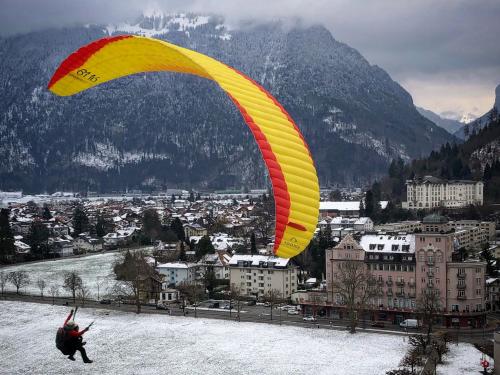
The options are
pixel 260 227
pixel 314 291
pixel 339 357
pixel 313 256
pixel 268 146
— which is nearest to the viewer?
pixel 268 146

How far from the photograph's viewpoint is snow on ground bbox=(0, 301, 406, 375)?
93.7ft

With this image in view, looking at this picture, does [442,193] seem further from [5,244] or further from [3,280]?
[3,280]

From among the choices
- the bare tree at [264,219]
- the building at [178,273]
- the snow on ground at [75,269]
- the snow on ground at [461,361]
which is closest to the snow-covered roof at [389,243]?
the snow on ground at [461,361]

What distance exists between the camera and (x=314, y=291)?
43562mm

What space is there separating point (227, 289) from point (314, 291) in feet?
33.9

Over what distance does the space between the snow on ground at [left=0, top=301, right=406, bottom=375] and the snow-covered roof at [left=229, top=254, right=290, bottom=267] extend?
34.2ft

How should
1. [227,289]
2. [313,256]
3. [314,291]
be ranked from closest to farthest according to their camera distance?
[314,291] < [227,289] < [313,256]

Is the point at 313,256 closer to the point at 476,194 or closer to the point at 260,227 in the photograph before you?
the point at 260,227

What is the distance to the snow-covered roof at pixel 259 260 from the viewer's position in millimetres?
48188

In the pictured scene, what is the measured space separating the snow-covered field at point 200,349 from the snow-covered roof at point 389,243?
8425mm

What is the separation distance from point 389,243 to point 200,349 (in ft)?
54.0

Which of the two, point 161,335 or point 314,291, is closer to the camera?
point 161,335

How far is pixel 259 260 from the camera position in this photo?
49094 millimetres

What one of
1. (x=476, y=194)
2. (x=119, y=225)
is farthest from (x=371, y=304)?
(x=119, y=225)
